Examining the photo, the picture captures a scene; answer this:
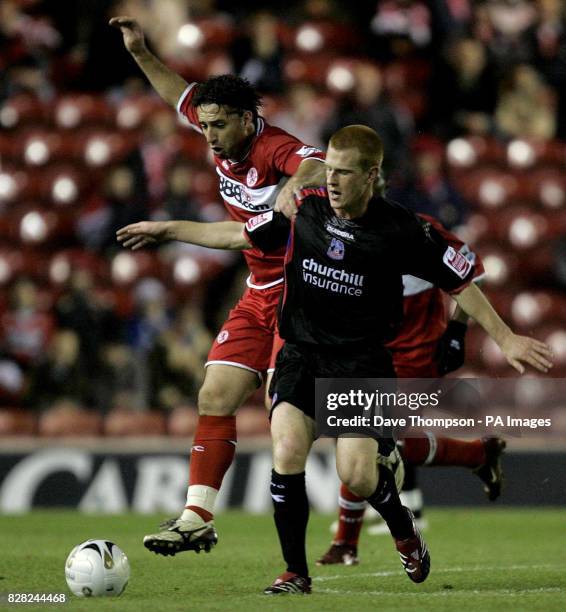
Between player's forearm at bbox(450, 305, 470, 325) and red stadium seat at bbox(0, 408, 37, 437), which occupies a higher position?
red stadium seat at bbox(0, 408, 37, 437)

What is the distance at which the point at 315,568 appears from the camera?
658 centimetres

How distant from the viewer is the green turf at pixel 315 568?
16.2 ft

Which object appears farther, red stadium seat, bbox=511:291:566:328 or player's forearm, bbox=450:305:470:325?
red stadium seat, bbox=511:291:566:328

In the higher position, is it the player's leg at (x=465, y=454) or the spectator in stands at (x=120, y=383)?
the spectator in stands at (x=120, y=383)

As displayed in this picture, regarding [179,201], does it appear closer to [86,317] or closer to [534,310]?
[86,317]

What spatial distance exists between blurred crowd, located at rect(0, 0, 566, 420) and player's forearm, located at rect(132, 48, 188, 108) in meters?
3.77

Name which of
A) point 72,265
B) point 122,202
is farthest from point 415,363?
point 122,202

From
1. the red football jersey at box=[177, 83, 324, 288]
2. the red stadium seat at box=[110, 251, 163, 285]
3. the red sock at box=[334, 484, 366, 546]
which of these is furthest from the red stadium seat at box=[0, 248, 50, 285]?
the red football jersey at box=[177, 83, 324, 288]

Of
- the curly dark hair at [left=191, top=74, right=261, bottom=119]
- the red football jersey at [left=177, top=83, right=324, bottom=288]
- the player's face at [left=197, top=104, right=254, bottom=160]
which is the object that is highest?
the curly dark hair at [left=191, top=74, right=261, bottom=119]

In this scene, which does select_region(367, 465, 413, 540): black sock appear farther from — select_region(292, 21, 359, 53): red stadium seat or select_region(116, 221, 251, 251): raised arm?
select_region(292, 21, 359, 53): red stadium seat

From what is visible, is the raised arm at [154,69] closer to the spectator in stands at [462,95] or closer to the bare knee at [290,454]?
the bare knee at [290,454]

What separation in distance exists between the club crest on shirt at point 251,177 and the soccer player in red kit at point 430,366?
1249mm

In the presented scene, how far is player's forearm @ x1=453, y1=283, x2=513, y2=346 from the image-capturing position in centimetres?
530

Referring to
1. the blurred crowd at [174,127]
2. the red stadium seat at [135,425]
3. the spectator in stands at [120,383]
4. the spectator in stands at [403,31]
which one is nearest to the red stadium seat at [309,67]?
the blurred crowd at [174,127]
